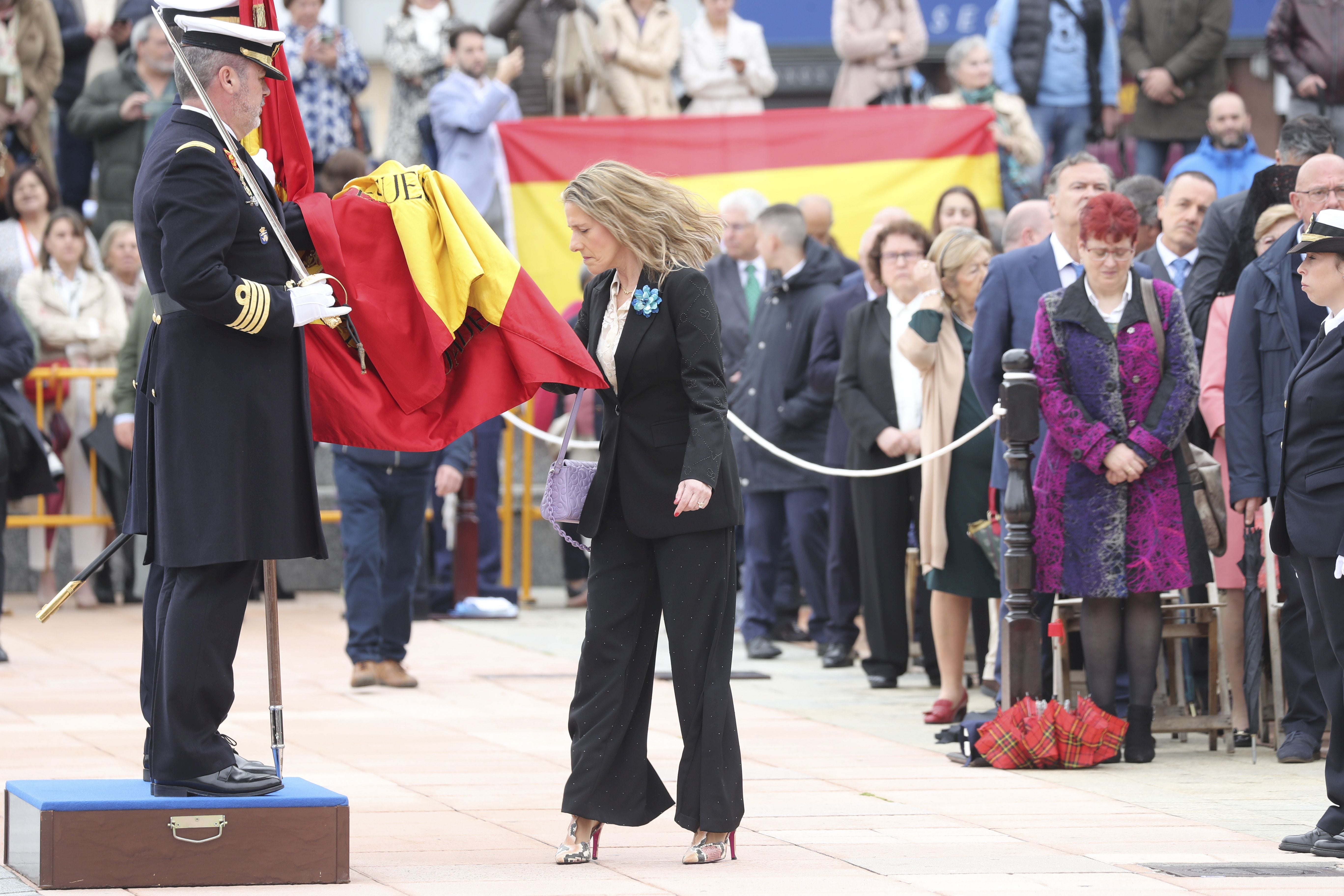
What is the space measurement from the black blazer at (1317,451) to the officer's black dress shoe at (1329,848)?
0.82 m

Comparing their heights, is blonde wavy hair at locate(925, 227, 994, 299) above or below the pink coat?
above

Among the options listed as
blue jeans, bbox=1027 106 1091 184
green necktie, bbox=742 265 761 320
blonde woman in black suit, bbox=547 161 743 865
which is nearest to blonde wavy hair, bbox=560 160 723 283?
blonde woman in black suit, bbox=547 161 743 865

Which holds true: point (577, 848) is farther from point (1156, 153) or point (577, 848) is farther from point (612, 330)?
point (1156, 153)

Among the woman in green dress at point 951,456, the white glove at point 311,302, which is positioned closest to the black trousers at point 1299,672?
the woman in green dress at point 951,456

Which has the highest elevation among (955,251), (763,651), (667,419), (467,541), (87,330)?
(955,251)

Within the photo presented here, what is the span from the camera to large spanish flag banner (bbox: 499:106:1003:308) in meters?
13.4

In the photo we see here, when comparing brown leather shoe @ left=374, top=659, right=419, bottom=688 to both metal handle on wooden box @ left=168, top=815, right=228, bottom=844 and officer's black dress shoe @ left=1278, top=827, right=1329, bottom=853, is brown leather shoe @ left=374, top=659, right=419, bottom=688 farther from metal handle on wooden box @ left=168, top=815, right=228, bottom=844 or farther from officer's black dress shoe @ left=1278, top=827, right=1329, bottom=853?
officer's black dress shoe @ left=1278, top=827, right=1329, bottom=853

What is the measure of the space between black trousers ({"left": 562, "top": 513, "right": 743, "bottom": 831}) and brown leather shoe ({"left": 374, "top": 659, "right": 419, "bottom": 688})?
3720mm

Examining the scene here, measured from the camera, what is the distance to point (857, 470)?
9125 millimetres

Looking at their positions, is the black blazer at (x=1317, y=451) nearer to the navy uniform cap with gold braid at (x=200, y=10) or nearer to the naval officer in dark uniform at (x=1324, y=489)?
the naval officer in dark uniform at (x=1324, y=489)

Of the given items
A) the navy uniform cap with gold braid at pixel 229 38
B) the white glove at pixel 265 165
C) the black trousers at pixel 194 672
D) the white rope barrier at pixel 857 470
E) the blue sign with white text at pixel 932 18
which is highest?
the blue sign with white text at pixel 932 18

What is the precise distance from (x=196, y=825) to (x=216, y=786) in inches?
5.5

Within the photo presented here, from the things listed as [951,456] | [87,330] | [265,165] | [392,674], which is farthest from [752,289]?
[265,165]

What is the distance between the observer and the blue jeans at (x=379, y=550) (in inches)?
357
